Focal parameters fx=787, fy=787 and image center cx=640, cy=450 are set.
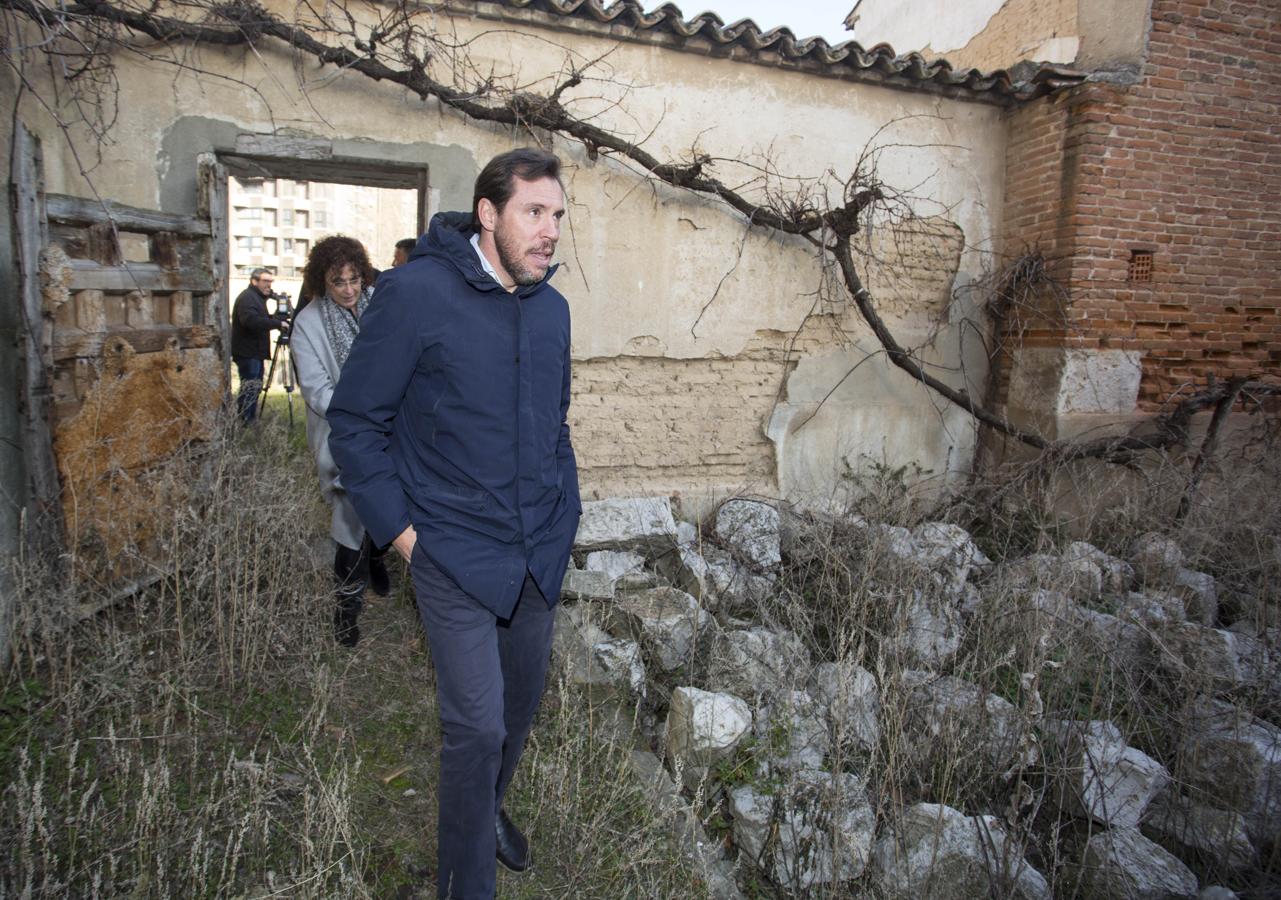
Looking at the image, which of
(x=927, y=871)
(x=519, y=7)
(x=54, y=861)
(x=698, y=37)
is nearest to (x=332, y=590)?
(x=54, y=861)

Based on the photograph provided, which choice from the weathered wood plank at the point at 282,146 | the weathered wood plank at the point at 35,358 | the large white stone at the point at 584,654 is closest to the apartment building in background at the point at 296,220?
the weathered wood plank at the point at 282,146

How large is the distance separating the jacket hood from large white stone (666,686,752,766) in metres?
1.83

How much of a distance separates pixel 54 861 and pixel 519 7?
15.7 feet

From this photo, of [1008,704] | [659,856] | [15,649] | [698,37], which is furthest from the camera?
[698,37]

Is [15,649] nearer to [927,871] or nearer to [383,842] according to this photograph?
[383,842]

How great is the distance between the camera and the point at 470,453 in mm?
2111

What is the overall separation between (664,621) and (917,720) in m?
1.28

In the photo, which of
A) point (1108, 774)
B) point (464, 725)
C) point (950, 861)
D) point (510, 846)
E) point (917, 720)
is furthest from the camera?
point (917, 720)

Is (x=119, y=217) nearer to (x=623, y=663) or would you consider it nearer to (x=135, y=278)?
(x=135, y=278)

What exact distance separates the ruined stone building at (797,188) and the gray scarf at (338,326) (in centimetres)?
100

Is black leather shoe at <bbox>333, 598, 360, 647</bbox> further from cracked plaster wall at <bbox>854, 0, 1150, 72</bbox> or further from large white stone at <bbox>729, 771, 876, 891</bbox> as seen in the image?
cracked plaster wall at <bbox>854, 0, 1150, 72</bbox>

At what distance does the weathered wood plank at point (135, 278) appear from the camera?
134 inches

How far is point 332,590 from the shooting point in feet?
12.0

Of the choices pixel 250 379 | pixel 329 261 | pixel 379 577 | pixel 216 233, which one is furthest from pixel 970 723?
pixel 250 379
